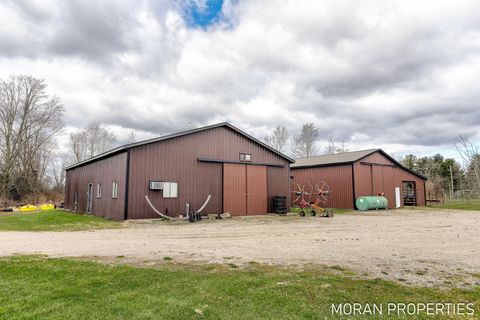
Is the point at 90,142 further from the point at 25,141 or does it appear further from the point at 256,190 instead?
the point at 256,190

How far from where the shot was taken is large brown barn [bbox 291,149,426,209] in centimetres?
2659

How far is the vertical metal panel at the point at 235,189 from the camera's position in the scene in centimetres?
1897

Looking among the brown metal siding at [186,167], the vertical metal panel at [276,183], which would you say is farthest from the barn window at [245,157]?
the vertical metal panel at [276,183]

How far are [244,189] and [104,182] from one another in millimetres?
8515

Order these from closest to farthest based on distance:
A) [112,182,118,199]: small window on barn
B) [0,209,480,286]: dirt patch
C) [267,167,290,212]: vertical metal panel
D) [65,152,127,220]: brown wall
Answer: [0,209,480,286]: dirt patch, [65,152,127,220]: brown wall, [112,182,118,199]: small window on barn, [267,167,290,212]: vertical metal panel

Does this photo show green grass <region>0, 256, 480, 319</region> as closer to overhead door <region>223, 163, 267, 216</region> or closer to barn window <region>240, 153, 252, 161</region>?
overhead door <region>223, 163, 267, 216</region>

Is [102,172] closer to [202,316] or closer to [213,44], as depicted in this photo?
[213,44]

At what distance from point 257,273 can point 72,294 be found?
9.61ft

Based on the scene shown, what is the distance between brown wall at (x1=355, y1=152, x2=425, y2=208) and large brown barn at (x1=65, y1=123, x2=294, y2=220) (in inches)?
336

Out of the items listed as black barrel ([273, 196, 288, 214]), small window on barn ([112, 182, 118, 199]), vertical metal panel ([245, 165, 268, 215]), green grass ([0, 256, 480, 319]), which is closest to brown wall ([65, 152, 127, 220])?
small window on barn ([112, 182, 118, 199])

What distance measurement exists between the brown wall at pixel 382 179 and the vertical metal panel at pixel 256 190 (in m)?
9.96

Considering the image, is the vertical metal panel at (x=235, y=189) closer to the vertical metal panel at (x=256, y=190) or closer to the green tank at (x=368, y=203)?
the vertical metal panel at (x=256, y=190)

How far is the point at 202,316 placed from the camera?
3697mm

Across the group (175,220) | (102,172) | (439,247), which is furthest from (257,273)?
(102,172)
